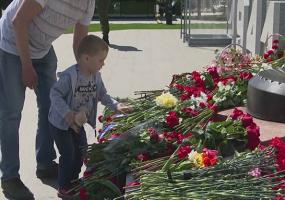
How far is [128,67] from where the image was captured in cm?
1163

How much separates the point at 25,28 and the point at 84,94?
1.90 ft

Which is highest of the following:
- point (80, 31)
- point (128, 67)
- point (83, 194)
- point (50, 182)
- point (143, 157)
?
→ point (80, 31)

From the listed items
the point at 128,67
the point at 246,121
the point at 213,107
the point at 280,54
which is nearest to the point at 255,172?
the point at 246,121

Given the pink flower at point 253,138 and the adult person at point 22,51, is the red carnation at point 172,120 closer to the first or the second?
the pink flower at point 253,138

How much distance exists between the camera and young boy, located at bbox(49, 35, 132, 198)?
3.62m

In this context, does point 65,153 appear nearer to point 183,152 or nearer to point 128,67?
point 183,152

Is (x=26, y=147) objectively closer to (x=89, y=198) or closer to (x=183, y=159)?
(x=89, y=198)

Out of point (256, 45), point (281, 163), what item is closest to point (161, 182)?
point (281, 163)

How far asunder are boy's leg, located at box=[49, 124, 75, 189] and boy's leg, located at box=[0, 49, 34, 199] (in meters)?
0.37

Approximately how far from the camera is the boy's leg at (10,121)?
4043 mm

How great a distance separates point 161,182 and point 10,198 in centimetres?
170

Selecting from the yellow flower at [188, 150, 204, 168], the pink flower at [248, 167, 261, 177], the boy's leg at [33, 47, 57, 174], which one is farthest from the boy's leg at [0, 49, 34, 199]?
the pink flower at [248, 167, 261, 177]

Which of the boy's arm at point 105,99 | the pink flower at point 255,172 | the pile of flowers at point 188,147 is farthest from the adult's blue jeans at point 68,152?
the pink flower at point 255,172

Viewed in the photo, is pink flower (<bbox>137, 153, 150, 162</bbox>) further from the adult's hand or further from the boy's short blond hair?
the adult's hand
